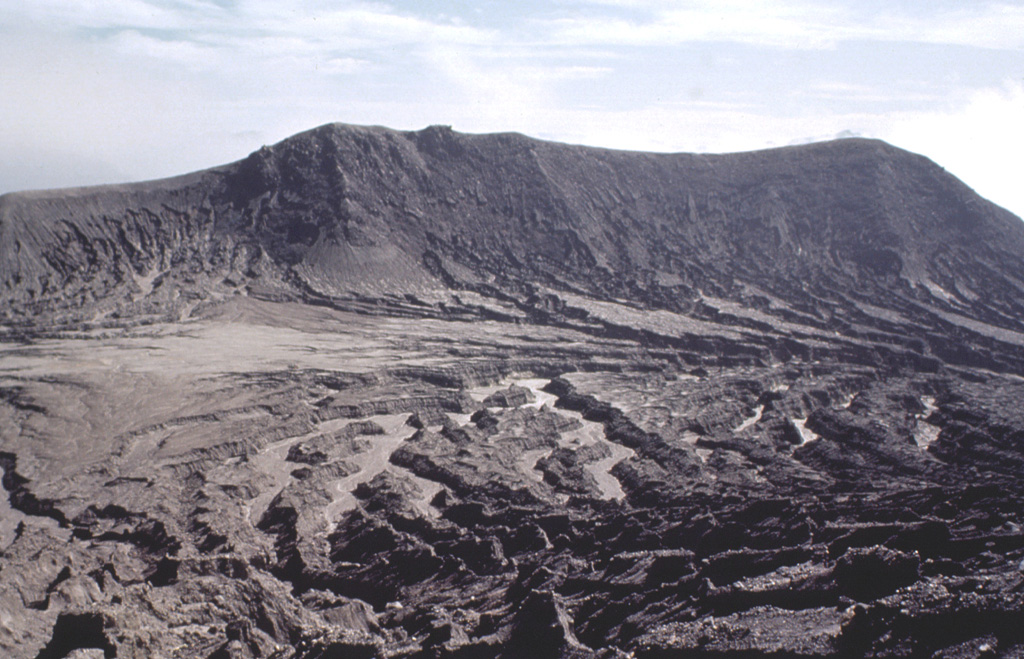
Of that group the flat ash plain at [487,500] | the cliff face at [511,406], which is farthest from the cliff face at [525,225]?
the flat ash plain at [487,500]

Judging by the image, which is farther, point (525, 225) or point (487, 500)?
point (525, 225)

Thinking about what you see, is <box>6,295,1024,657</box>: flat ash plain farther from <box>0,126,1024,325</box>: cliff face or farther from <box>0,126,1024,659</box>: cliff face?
<box>0,126,1024,325</box>: cliff face

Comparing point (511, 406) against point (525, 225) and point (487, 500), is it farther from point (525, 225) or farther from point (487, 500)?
point (525, 225)

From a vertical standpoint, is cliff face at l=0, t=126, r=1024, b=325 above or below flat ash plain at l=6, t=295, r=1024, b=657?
above

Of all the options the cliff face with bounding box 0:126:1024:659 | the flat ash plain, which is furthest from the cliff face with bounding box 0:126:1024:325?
the flat ash plain

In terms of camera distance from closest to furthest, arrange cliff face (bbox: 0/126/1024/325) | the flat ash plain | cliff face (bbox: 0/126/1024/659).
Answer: the flat ash plain
cliff face (bbox: 0/126/1024/659)
cliff face (bbox: 0/126/1024/325)

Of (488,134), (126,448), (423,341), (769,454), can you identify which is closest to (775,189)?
(488,134)

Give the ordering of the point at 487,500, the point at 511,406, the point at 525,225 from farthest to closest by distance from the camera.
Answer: the point at 525,225, the point at 511,406, the point at 487,500

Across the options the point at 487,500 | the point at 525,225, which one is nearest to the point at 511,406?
the point at 487,500
